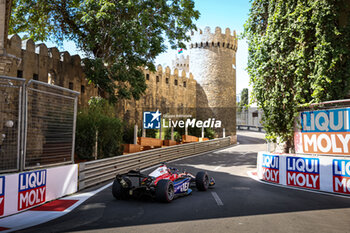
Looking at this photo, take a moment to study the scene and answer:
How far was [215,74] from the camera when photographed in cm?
4059

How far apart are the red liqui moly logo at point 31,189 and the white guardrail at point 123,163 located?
1957 millimetres

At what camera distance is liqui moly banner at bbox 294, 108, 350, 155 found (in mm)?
9938

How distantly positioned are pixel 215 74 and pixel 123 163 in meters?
29.7

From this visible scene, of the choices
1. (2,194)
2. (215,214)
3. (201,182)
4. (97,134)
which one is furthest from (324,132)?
(2,194)

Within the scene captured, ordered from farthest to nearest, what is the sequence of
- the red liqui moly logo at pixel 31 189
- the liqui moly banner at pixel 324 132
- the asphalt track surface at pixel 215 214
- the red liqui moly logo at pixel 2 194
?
the liqui moly banner at pixel 324 132
the red liqui moly logo at pixel 31 189
the red liqui moly logo at pixel 2 194
the asphalt track surface at pixel 215 214

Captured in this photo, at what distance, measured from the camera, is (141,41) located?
17688mm

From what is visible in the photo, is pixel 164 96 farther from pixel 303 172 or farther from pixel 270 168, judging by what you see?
pixel 303 172

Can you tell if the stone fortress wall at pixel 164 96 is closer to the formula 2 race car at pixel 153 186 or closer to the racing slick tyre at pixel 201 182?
the racing slick tyre at pixel 201 182

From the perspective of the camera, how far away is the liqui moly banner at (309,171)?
948cm

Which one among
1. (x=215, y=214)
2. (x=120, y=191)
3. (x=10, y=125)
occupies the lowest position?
(x=215, y=214)

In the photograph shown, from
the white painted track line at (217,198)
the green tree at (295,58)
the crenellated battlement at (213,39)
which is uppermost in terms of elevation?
the crenellated battlement at (213,39)

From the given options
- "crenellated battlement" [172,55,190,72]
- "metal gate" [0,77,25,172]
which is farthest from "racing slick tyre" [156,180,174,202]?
"crenellated battlement" [172,55,190,72]

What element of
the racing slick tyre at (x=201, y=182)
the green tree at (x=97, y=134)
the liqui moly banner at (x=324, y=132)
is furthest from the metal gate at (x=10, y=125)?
the liqui moly banner at (x=324, y=132)

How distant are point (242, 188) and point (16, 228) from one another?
22.9 ft
